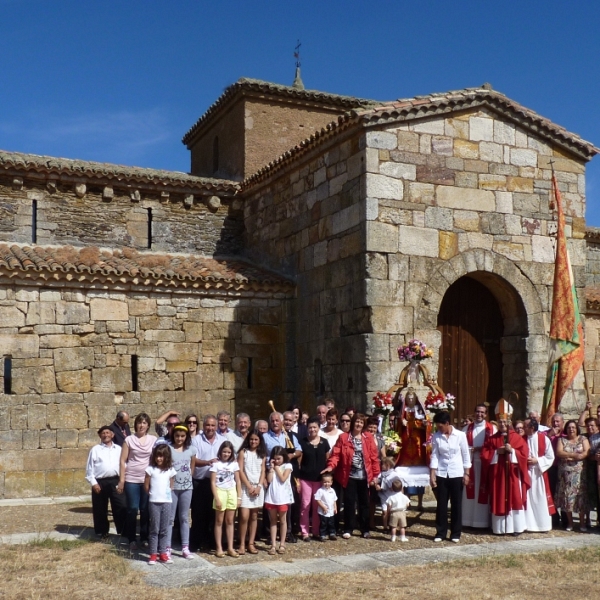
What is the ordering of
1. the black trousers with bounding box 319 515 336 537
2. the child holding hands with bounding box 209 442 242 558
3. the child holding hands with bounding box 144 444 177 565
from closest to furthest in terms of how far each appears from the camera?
the child holding hands with bounding box 144 444 177 565 → the child holding hands with bounding box 209 442 242 558 → the black trousers with bounding box 319 515 336 537

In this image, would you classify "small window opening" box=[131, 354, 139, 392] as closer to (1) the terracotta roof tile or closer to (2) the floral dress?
(2) the floral dress

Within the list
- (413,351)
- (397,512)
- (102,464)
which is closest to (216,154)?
(413,351)

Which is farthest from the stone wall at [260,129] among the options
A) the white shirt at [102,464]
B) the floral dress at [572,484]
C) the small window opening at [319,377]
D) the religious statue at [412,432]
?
the floral dress at [572,484]

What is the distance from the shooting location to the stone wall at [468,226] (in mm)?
11188

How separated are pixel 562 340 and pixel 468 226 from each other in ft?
6.98

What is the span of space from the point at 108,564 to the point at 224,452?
1.50 meters

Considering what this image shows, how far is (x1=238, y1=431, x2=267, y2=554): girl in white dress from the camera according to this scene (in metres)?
7.96

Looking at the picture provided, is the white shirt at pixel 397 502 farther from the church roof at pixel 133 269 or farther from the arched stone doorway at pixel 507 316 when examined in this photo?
the church roof at pixel 133 269

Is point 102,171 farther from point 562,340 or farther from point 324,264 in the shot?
point 562,340

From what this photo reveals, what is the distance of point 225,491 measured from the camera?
311 inches

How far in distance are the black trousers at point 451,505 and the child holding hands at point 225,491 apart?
2307mm

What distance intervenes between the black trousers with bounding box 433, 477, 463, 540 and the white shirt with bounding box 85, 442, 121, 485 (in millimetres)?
3547

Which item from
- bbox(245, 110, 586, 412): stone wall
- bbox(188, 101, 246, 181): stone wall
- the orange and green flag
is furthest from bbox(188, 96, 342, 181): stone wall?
the orange and green flag

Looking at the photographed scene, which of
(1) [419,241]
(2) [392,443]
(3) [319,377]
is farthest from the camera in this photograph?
(3) [319,377]
